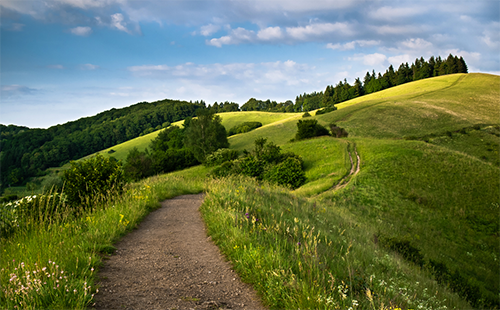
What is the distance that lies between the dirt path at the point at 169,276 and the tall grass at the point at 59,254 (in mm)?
290

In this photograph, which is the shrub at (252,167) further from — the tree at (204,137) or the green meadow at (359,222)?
the tree at (204,137)

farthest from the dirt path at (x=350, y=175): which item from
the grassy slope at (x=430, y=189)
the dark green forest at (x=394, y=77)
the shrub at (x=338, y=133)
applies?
the dark green forest at (x=394, y=77)

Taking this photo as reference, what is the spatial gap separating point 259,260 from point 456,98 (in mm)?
76902

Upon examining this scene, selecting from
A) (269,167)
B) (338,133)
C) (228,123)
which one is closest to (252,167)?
(269,167)

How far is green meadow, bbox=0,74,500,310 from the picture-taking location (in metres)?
3.82

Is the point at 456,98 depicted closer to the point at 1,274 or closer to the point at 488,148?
the point at 488,148

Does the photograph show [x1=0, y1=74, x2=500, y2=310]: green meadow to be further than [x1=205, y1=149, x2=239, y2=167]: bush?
No

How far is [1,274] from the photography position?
11.1 feet

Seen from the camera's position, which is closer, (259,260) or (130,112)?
(259,260)

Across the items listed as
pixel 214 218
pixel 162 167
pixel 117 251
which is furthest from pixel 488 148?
pixel 162 167

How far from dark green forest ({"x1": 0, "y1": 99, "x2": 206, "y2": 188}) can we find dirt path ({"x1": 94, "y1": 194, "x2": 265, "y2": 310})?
90574mm

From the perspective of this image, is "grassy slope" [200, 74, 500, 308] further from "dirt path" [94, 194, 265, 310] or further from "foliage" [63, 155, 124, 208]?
"foliage" [63, 155, 124, 208]

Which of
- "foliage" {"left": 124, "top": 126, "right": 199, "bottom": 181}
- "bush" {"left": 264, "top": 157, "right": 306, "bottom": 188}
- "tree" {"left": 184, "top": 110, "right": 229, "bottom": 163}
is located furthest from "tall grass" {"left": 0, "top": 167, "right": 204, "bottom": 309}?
"tree" {"left": 184, "top": 110, "right": 229, "bottom": 163}

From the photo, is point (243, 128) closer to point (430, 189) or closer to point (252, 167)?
point (252, 167)
